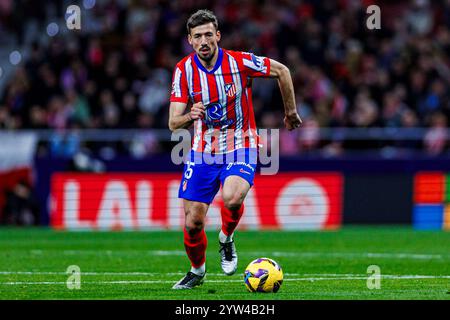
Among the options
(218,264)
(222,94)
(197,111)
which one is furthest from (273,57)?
(197,111)

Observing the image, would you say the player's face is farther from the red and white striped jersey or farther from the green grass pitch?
the green grass pitch

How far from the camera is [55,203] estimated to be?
66.7ft

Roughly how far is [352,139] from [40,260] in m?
9.65

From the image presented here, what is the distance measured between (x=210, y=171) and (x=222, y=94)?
763 mm

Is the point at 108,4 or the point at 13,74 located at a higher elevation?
the point at 108,4

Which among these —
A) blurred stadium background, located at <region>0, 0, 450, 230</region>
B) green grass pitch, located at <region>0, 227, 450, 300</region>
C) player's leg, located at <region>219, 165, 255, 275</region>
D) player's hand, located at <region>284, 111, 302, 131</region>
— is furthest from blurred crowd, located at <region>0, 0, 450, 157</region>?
player's hand, located at <region>284, 111, 302, 131</region>

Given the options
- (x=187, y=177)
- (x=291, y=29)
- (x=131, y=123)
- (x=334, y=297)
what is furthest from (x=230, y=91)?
(x=291, y=29)

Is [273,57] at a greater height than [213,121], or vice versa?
[273,57]

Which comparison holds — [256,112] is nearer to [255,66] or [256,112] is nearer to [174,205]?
[174,205]

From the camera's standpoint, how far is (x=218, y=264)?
13266mm

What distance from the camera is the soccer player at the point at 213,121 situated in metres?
10.4

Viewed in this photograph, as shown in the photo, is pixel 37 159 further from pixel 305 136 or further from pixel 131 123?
pixel 305 136

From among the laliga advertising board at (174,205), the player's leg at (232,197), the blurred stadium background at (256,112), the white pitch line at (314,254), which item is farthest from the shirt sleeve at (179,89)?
the laliga advertising board at (174,205)
